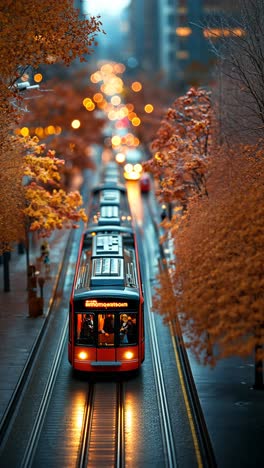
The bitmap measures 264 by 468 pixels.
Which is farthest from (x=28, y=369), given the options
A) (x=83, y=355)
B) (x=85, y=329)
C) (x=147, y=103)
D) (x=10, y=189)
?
(x=147, y=103)

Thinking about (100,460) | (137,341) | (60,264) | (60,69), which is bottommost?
(100,460)

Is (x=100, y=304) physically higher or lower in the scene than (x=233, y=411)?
higher

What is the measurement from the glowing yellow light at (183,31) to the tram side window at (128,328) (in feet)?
377

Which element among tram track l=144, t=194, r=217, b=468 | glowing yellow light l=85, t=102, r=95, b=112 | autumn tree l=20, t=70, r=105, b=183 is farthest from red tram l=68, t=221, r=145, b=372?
glowing yellow light l=85, t=102, r=95, b=112

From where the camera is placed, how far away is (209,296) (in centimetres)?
2095

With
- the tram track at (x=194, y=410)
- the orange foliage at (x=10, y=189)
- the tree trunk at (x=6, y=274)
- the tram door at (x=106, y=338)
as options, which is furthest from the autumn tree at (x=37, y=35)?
the tree trunk at (x=6, y=274)

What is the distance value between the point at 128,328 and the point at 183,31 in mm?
126101

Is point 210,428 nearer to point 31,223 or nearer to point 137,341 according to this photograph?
point 137,341

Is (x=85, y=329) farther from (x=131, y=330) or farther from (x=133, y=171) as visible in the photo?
(x=133, y=171)

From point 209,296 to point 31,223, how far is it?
61.2 feet

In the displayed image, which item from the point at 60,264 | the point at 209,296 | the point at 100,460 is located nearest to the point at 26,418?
the point at 100,460

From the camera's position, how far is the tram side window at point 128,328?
2669 cm

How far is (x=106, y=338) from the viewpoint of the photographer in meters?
26.8

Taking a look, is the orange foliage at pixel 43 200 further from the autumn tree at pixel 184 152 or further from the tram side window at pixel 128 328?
the tram side window at pixel 128 328
